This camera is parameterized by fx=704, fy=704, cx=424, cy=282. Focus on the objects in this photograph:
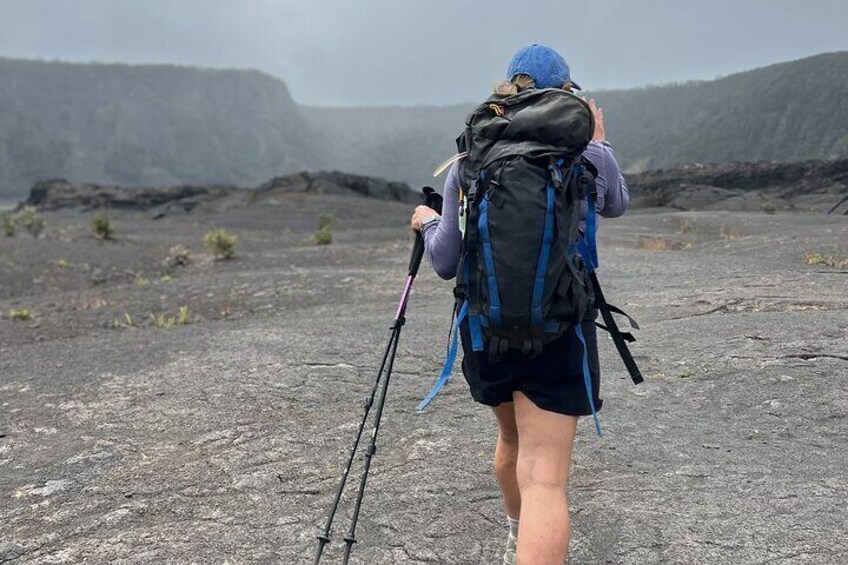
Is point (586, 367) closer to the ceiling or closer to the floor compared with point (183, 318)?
closer to the ceiling

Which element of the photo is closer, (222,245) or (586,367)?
(586,367)

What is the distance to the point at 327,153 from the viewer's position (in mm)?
116125

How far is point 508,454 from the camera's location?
2746mm

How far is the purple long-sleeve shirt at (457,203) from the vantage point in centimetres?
244

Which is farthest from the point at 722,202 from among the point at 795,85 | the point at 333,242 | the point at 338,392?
the point at 338,392

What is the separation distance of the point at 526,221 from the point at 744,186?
149 feet

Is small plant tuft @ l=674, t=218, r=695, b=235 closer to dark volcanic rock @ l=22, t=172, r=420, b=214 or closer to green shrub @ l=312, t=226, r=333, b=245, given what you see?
green shrub @ l=312, t=226, r=333, b=245

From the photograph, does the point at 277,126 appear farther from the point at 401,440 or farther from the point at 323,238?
the point at 401,440

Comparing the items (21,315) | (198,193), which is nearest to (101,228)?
(21,315)

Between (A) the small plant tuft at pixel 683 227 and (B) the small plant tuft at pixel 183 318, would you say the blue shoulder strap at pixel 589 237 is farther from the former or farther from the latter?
(A) the small plant tuft at pixel 683 227

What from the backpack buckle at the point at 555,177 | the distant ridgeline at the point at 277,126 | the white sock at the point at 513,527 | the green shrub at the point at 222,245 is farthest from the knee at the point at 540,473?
the distant ridgeline at the point at 277,126

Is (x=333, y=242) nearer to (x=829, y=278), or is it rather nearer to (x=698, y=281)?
(x=698, y=281)

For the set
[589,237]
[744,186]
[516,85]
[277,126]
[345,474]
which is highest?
[277,126]

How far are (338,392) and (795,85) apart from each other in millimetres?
60292
